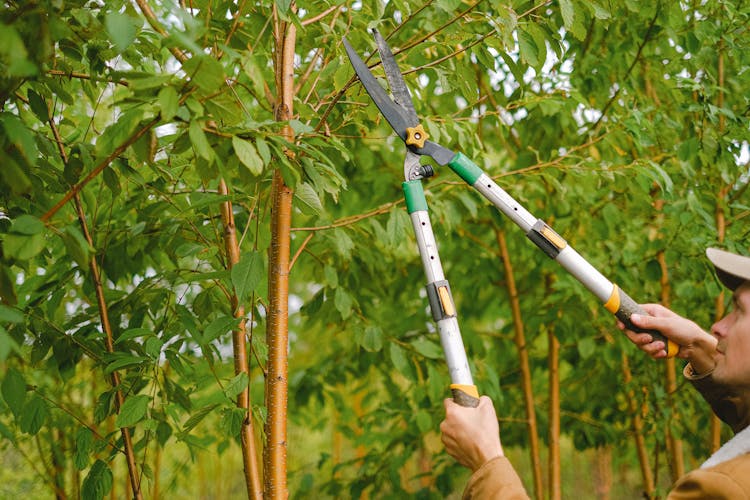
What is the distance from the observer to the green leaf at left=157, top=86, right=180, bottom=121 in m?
1.18

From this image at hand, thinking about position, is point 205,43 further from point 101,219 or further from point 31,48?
point 101,219

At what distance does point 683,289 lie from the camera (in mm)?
3078

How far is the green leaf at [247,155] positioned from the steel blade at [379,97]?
0.43m

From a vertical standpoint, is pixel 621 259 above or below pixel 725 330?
above

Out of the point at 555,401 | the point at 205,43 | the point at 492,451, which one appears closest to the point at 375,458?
the point at 555,401

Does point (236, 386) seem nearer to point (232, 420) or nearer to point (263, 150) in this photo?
point (232, 420)

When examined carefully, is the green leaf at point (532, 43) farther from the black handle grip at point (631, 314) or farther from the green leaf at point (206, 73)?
the green leaf at point (206, 73)

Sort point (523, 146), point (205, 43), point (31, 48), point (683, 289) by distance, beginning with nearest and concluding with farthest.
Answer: point (31, 48) → point (205, 43) → point (683, 289) → point (523, 146)

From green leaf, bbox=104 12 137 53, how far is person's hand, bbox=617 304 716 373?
1.39m

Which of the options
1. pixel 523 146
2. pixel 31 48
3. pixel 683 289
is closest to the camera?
pixel 31 48

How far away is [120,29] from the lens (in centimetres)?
111

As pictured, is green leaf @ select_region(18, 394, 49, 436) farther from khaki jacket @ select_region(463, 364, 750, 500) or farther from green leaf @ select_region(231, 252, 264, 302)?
khaki jacket @ select_region(463, 364, 750, 500)

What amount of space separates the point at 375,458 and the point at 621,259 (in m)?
1.59

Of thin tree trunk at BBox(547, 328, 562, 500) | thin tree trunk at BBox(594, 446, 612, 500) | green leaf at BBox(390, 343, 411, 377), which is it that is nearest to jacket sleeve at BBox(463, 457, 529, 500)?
green leaf at BBox(390, 343, 411, 377)
